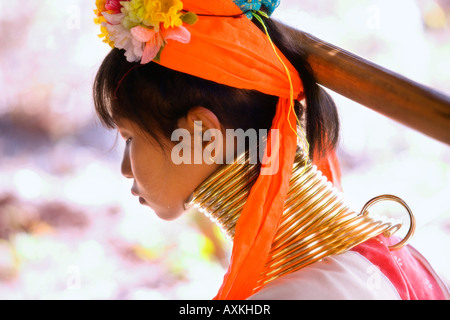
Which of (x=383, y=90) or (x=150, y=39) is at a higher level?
(x=150, y=39)

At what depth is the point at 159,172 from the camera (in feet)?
2.93

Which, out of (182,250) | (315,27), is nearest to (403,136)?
(315,27)

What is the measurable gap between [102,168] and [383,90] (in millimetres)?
1480

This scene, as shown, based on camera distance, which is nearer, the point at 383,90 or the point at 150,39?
the point at 383,90

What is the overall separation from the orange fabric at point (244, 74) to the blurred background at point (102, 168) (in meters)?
1.13

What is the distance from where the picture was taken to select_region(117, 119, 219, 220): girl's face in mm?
873

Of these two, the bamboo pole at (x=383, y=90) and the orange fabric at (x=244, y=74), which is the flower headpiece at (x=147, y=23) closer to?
the orange fabric at (x=244, y=74)

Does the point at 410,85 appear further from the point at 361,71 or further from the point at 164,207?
the point at 164,207

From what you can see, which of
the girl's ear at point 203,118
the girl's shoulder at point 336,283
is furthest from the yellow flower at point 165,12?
the girl's shoulder at point 336,283

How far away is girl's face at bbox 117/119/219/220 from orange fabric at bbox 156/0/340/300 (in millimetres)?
124

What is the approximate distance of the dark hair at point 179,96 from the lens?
2.71ft

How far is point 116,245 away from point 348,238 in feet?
4.31

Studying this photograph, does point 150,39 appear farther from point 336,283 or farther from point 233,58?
point 336,283

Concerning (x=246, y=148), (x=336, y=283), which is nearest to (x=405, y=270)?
(x=336, y=283)
